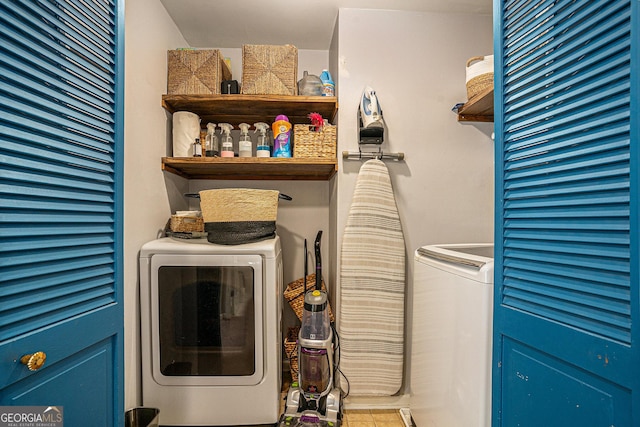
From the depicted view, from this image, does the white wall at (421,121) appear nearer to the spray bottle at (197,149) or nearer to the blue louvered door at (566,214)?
the spray bottle at (197,149)

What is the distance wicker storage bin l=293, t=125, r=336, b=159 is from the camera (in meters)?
2.13

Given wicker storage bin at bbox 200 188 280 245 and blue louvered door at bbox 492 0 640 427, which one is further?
wicker storage bin at bbox 200 188 280 245

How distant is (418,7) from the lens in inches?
83.5

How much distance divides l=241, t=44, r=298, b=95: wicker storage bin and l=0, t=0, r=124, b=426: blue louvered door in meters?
1.11

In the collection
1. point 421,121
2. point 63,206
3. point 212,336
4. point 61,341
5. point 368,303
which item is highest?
point 421,121

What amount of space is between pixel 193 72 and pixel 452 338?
206 cm

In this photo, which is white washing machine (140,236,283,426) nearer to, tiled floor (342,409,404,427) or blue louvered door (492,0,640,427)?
tiled floor (342,409,404,427)

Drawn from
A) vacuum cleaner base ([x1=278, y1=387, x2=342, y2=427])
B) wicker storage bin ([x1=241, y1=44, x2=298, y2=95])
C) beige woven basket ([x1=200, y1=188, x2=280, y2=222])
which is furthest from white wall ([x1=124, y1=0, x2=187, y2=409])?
vacuum cleaner base ([x1=278, y1=387, x2=342, y2=427])

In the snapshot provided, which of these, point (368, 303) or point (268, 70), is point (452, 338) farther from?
point (268, 70)

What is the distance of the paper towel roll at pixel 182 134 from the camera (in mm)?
2152

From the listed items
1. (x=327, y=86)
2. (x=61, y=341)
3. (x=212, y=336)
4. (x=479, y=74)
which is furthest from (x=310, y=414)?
(x=479, y=74)

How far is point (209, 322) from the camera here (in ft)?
6.04

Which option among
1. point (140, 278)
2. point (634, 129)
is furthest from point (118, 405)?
point (634, 129)

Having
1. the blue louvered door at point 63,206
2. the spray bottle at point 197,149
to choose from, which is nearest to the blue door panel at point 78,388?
the blue louvered door at point 63,206
